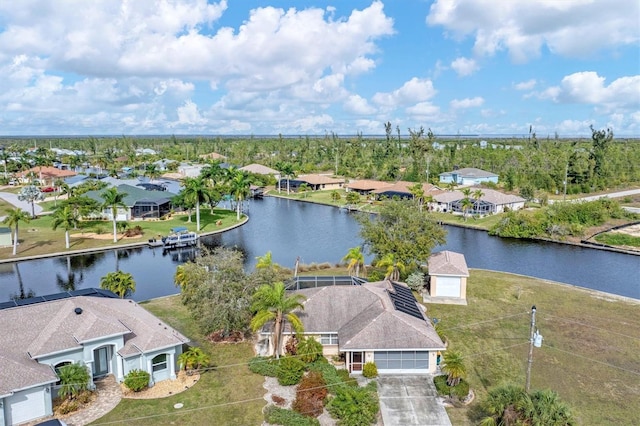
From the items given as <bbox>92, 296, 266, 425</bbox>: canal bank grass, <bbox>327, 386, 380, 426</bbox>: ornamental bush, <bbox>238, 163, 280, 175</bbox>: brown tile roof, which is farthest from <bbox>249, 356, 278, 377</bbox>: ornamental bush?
<bbox>238, 163, 280, 175</bbox>: brown tile roof

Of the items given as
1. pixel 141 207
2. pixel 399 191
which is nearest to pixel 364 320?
pixel 141 207

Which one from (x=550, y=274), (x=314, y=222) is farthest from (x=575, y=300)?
(x=314, y=222)

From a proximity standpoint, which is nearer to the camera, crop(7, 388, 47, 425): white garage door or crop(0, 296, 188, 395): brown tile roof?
crop(7, 388, 47, 425): white garage door

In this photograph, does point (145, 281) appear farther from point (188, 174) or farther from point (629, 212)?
point (188, 174)

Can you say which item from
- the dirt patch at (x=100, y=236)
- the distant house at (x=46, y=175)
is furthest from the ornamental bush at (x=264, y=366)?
the distant house at (x=46, y=175)

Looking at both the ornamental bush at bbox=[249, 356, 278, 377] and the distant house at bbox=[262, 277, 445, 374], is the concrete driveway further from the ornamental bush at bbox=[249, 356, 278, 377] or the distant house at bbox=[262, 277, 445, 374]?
the ornamental bush at bbox=[249, 356, 278, 377]

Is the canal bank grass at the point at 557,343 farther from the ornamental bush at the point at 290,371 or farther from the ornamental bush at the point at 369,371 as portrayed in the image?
the ornamental bush at the point at 290,371
